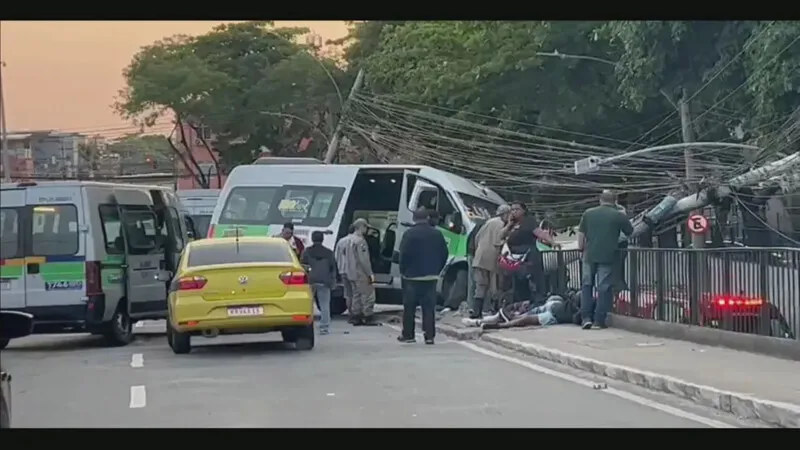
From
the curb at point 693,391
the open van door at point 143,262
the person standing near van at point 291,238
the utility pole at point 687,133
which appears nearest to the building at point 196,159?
the person standing near van at point 291,238

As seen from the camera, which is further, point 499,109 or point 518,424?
point 499,109

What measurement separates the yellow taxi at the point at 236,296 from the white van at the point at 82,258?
1436mm

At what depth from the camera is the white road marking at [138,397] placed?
11.5m

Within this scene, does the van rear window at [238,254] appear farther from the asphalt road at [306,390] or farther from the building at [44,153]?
the building at [44,153]

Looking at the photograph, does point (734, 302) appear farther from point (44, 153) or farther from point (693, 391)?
point (44, 153)

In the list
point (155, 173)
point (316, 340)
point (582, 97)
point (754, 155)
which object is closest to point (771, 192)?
point (754, 155)

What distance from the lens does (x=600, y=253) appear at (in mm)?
17938

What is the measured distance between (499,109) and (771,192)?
10458 mm

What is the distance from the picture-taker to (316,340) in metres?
18.4

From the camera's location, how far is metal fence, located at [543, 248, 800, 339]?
1415cm

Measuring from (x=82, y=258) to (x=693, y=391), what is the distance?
863 centimetres

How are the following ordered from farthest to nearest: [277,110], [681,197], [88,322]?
1. [277,110]
2. [681,197]
3. [88,322]

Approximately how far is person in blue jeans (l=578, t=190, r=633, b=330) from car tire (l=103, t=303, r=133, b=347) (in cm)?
657
